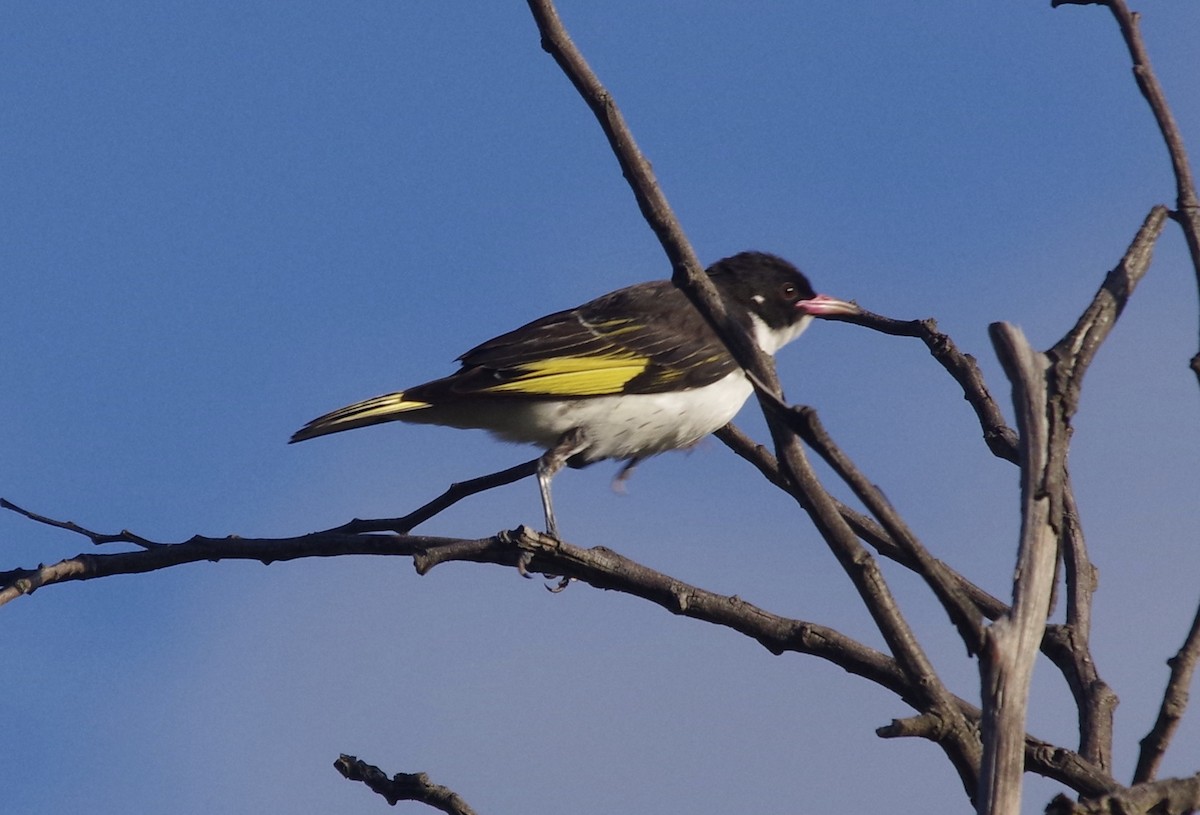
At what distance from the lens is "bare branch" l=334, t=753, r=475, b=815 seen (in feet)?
13.5

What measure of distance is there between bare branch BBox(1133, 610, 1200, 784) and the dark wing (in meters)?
3.71

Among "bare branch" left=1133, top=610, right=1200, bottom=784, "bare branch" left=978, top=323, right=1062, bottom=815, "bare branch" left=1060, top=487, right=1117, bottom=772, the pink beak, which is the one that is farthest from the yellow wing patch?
"bare branch" left=978, top=323, right=1062, bottom=815

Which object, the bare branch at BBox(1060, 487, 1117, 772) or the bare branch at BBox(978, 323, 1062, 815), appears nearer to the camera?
the bare branch at BBox(978, 323, 1062, 815)

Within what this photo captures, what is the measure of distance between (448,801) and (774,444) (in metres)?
1.50

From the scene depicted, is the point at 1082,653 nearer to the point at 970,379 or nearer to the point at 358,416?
the point at 970,379

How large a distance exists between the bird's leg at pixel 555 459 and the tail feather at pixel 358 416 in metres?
0.74

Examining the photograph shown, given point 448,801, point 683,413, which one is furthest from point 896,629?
point 683,413

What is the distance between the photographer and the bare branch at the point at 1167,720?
3859 mm

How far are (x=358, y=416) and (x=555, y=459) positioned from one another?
1.00 metres

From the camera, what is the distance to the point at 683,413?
7.74 metres

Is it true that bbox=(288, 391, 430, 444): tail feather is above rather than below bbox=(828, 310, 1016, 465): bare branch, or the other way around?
above

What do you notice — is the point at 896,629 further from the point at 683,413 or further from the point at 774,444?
the point at 683,413

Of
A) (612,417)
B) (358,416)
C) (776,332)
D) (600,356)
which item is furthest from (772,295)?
(358,416)

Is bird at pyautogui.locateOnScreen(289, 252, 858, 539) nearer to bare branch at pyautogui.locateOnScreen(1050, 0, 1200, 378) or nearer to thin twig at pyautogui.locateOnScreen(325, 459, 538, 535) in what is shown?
thin twig at pyautogui.locateOnScreen(325, 459, 538, 535)
